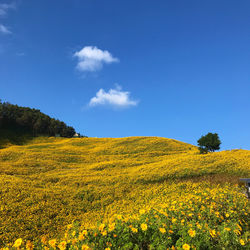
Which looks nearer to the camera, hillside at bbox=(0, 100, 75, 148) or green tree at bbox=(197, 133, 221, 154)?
green tree at bbox=(197, 133, 221, 154)

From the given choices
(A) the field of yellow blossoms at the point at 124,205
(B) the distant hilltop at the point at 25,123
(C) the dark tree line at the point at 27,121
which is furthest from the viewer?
(C) the dark tree line at the point at 27,121

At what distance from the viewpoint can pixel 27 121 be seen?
60.2 m

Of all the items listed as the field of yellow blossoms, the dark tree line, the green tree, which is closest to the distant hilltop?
the dark tree line

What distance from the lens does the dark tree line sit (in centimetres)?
5938

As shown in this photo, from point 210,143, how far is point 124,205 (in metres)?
21.8

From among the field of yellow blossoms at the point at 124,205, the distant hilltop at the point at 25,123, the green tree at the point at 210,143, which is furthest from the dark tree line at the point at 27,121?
the green tree at the point at 210,143

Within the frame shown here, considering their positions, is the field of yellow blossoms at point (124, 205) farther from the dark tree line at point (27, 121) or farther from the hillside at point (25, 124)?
the dark tree line at point (27, 121)

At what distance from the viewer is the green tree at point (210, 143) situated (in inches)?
1282

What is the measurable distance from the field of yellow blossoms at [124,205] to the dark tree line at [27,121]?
97.7 feet

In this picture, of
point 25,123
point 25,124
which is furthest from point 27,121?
point 25,124

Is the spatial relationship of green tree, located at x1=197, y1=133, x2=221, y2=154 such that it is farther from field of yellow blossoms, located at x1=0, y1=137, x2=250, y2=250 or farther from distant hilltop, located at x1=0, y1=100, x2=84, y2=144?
distant hilltop, located at x1=0, y1=100, x2=84, y2=144

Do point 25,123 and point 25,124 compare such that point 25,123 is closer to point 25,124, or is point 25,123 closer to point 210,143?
point 25,124

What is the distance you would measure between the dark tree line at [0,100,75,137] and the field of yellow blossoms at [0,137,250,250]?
29792 mm

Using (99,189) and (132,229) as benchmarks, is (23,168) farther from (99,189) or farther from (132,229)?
(132,229)
